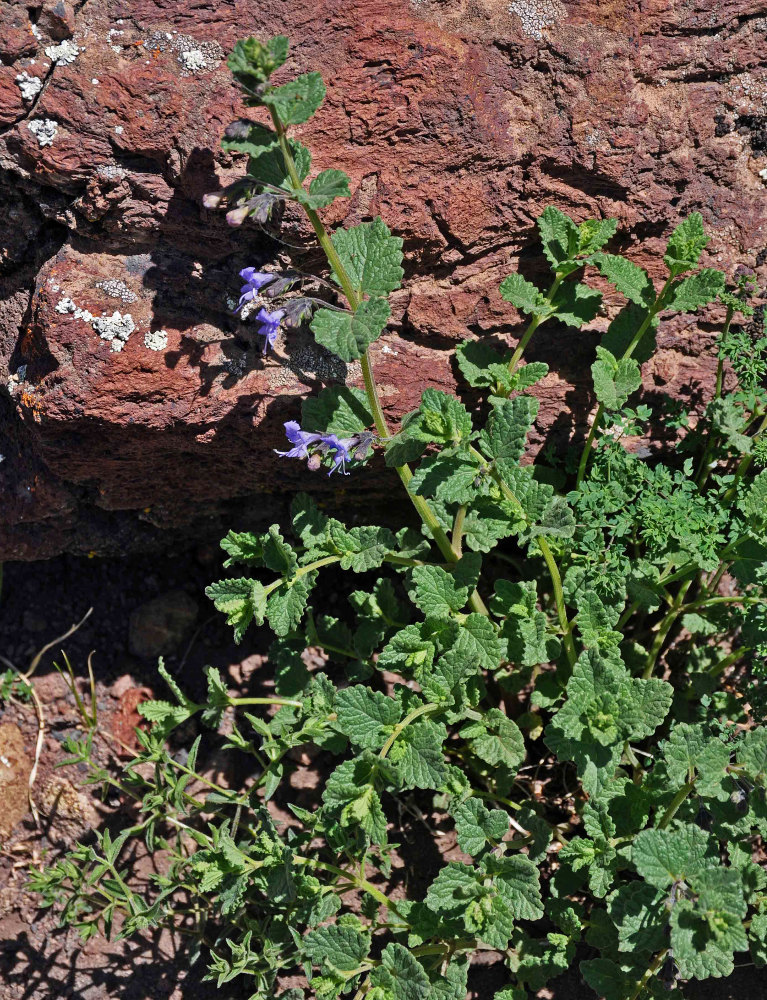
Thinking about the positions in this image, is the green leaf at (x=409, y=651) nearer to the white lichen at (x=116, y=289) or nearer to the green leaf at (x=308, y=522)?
the green leaf at (x=308, y=522)

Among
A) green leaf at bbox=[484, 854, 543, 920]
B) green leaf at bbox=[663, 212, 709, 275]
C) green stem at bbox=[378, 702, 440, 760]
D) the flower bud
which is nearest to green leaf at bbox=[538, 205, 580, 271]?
green leaf at bbox=[663, 212, 709, 275]

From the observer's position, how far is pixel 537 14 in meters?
3.31

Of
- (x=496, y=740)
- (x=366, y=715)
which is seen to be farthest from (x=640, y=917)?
(x=366, y=715)

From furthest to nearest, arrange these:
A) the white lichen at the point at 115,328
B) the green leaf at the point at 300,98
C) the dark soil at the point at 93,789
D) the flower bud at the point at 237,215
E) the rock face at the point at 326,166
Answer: the dark soil at the point at 93,789 → the white lichen at the point at 115,328 → the rock face at the point at 326,166 → the flower bud at the point at 237,215 → the green leaf at the point at 300,98

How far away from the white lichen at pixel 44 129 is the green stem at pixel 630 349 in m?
2.22

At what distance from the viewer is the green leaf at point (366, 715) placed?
3.00 metres

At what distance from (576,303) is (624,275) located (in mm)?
199

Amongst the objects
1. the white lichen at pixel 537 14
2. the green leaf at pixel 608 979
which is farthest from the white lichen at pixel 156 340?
the green leaf at pixel 608 979

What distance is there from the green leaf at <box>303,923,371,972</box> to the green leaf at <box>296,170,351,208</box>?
97.5 inches

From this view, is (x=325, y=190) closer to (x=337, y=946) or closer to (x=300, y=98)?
(x=300, y=98)

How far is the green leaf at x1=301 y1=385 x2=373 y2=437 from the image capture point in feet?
10.3

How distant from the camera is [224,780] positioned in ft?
14.1

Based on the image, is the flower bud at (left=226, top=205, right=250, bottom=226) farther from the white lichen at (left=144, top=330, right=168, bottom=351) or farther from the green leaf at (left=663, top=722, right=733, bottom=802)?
the green leaf at (left=663, top=722, right=733, bottom=802)

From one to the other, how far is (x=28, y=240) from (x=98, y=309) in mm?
454
